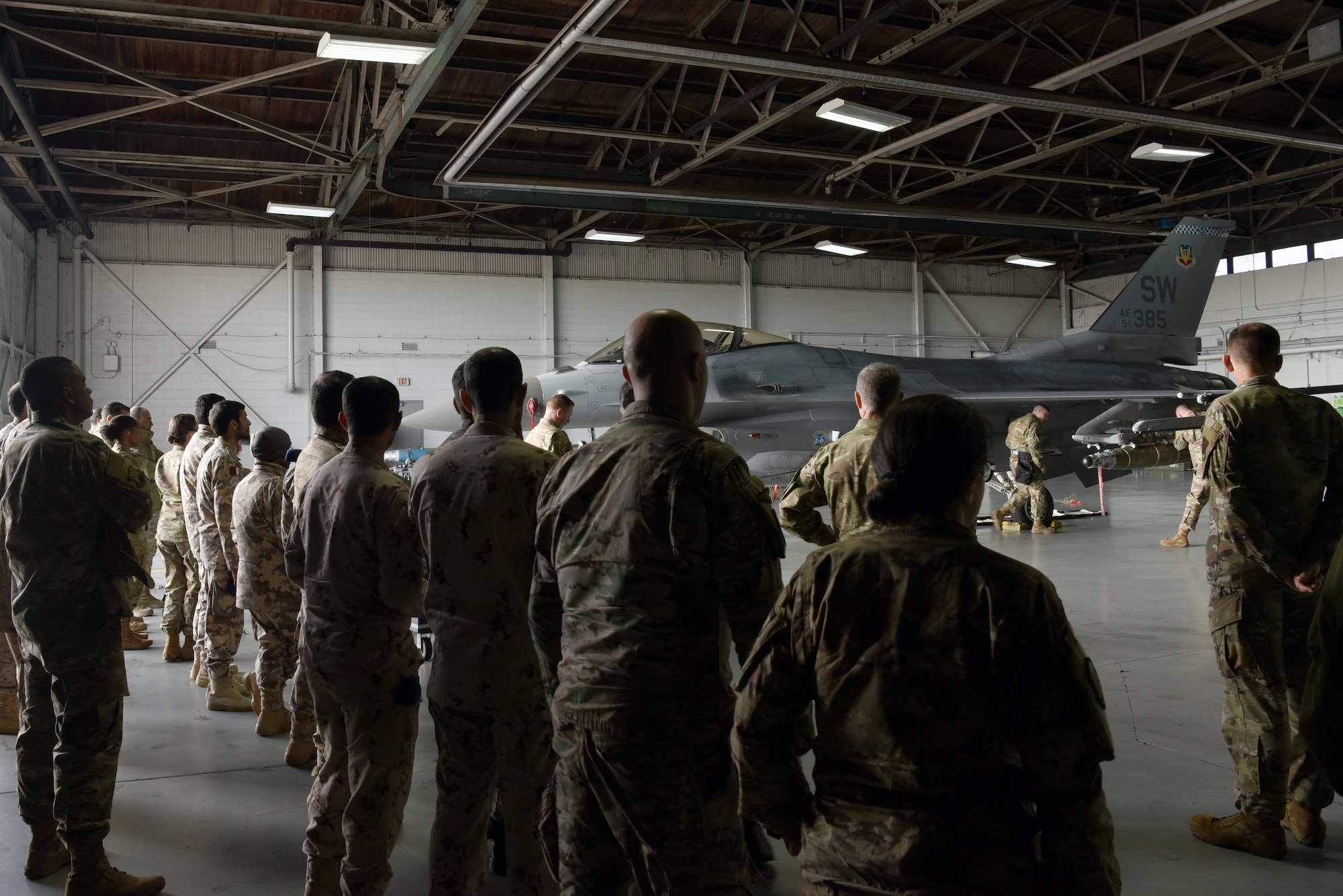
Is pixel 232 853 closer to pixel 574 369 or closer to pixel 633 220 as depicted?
pixel 574 369

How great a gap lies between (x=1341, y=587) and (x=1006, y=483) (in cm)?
1407

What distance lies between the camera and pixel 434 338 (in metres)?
21.9

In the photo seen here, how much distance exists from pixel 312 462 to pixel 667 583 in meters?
2.41

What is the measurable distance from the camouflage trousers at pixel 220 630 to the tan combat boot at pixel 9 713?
987 millimetres

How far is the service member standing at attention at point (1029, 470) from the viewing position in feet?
39.2

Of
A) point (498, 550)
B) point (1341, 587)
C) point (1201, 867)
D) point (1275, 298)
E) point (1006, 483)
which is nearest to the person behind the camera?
point (1341, 587)

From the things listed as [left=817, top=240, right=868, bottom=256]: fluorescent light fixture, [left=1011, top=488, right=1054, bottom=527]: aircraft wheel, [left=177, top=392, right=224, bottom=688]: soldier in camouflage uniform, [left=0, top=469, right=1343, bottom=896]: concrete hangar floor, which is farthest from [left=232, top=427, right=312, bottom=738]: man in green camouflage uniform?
[left=817, top=240, right=868, bottom=256]: fluorescent light fixture

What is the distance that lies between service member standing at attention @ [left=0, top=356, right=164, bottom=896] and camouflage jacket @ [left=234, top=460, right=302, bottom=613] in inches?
46.5

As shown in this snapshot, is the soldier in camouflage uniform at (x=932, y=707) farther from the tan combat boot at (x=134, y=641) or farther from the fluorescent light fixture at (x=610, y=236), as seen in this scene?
the fluorescent light fixture at (x=610, y=236)

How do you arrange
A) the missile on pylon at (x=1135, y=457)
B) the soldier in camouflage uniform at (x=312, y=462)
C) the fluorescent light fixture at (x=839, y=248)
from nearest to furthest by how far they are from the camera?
the soldier in camouflage uniform at (x=312, y=462)
the missile on pylon at (x=1135, y=457)
the fluorescent light fixture at (x=839, y=248)

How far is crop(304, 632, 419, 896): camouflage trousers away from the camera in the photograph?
2.70 meters

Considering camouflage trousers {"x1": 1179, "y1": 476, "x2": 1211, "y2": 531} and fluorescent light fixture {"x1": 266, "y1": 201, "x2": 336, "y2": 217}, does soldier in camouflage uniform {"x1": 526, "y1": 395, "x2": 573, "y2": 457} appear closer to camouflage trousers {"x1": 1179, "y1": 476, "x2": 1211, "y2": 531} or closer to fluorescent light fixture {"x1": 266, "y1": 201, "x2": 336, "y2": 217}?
camouflage trousers {"x1": 1179, "y1": 476, "x2": 1211, "y2": 531}

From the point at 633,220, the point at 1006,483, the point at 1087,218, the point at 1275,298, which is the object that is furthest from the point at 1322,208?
the point at 633,220

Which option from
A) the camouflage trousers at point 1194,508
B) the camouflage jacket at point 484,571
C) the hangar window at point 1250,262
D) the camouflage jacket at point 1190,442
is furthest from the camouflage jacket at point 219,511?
the hangar window at point 1250,262
